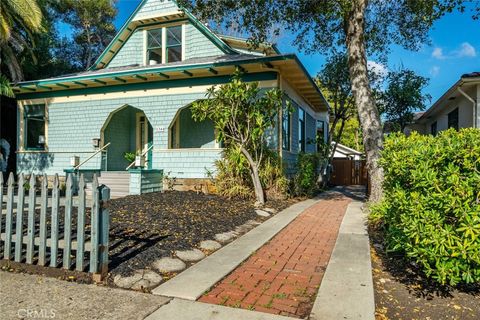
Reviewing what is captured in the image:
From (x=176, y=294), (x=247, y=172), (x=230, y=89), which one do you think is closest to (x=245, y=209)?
(x=247, y=172)

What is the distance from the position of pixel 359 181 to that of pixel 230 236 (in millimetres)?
16197

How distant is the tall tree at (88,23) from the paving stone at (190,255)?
26767 mm

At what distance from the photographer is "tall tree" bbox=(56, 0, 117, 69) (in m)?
26.2

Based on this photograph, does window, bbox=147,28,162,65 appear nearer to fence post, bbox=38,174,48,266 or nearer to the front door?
the front door

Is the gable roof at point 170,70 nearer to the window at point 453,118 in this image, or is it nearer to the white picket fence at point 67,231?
the window at point 453,118

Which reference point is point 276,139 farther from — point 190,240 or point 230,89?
point 190,240

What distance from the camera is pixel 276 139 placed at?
35.2 ft

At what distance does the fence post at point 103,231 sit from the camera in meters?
3.68

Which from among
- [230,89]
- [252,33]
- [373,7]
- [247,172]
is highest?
[373,7]

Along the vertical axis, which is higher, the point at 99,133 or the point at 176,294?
the point at 99,133

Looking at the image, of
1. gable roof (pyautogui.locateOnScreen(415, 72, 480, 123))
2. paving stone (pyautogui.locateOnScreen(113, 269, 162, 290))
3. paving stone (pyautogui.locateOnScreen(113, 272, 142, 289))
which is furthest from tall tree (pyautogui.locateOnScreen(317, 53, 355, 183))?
paving stone (pyautogui.locateOnScreen(113, 272, 142, 289))

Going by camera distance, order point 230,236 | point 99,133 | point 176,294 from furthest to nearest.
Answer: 1. point 99,133
2. point 230,236
3. point 176,294

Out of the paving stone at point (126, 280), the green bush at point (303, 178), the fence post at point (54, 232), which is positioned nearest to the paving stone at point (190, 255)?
the paving stone at point (126, 280)

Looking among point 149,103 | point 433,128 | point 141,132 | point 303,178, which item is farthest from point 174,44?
point 433,128
